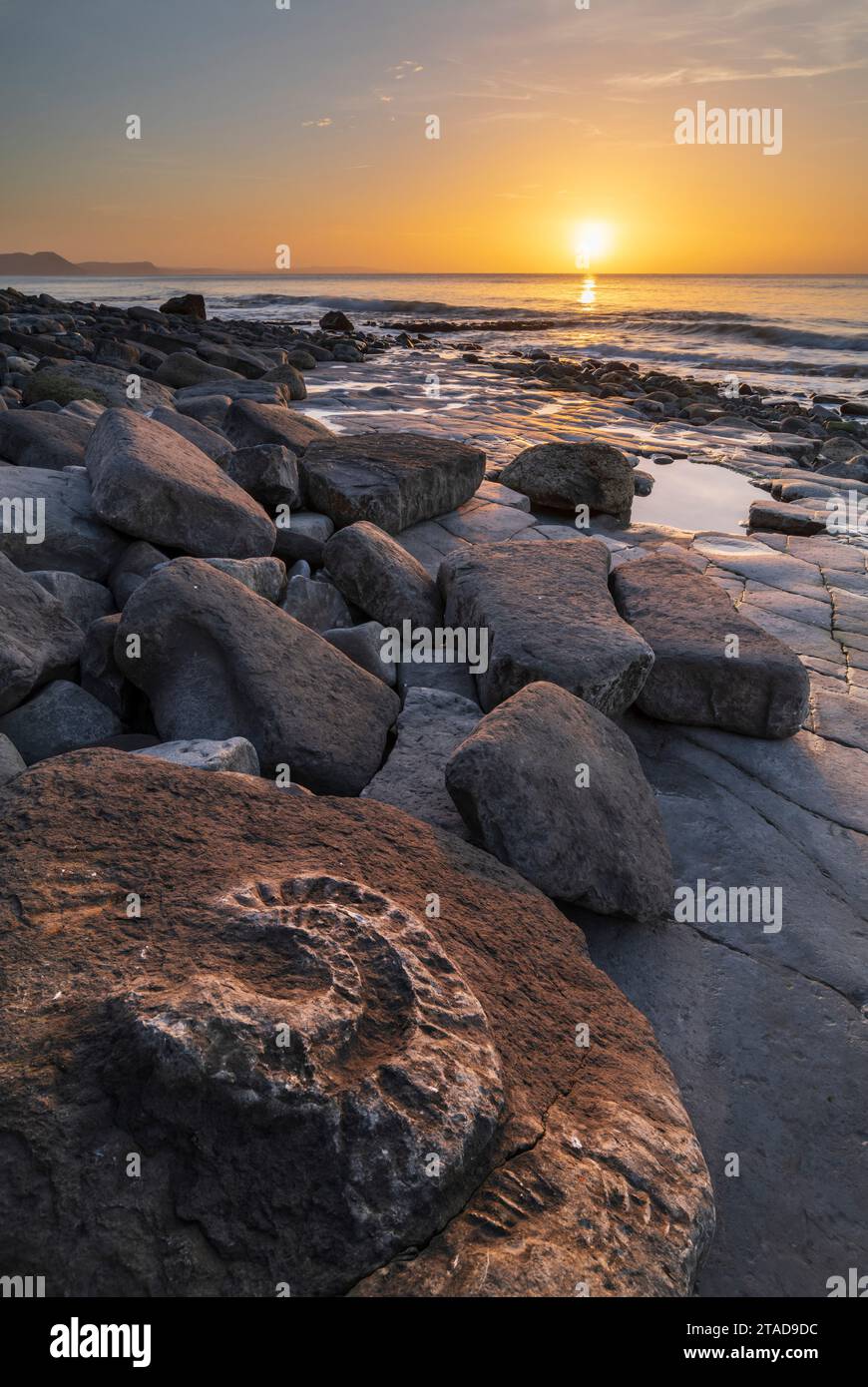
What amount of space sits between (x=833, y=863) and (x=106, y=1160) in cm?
268

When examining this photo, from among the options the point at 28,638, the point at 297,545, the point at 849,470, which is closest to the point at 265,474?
the point at 297,545

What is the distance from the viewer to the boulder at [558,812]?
2590mm

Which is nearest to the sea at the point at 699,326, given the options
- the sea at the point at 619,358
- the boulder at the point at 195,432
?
the sea at the point at 619,358

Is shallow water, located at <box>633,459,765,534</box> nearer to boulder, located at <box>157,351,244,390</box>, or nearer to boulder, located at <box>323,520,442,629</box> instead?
boulder, located at <box>323,520,442,629</box>

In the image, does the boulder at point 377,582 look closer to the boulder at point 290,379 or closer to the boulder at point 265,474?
the boulder at point 265,474

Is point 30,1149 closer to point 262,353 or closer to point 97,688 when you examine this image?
point 97,688

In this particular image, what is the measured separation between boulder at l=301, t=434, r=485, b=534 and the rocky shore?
0.03m

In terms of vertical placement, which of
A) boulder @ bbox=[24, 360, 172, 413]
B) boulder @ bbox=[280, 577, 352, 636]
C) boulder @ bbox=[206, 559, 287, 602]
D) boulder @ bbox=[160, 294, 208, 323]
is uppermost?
boulder @ bbox=[160, 294, 208, 323]

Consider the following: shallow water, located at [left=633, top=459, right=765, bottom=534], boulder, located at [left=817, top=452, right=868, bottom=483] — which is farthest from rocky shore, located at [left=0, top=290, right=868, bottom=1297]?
boulder, located at [left=817, top=452, right=868, bottom=483]

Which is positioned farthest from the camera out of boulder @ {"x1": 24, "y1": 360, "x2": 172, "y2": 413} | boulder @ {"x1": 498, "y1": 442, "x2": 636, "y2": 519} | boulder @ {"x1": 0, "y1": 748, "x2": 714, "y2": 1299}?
boulder @ {"x1": 24, "y1": 360, "x2": 172, "y2": 413}

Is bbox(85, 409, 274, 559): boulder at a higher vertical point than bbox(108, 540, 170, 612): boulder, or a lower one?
higher

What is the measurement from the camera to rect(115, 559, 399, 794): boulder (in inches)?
120

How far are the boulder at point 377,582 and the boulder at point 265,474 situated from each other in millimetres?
930
